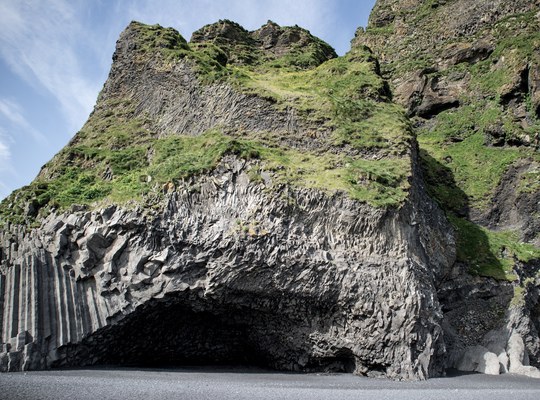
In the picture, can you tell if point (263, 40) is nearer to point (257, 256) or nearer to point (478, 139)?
point (478, 139)

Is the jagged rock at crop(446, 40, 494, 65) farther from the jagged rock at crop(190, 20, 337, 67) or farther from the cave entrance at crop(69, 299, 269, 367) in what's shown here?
the cave entrance at crop(69, 299, 269, 367)

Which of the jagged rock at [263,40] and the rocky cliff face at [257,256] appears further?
the jagged rock at [263,40]

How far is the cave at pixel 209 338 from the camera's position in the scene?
52.1 feet

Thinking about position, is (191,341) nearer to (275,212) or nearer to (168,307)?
(168,307)

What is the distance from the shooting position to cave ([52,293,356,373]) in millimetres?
15871

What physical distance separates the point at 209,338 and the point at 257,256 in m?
4.98

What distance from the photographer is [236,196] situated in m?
17.7

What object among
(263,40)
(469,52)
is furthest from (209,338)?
(469,52)

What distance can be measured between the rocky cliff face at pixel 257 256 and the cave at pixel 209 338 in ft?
0.24

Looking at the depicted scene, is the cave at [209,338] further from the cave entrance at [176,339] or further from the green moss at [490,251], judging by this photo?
the green moss at [490,251]

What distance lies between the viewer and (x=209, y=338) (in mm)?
18453

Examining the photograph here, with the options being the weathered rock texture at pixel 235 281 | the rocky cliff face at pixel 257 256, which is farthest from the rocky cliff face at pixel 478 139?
the weathered rock texture at pixel 235 281

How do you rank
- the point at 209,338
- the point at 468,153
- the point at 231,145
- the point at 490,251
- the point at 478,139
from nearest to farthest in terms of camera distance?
the point at 209,338, the point at 231,145, the point at 490,251, the point at 468,153, the point at 478,139

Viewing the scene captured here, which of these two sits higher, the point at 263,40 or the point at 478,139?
the point at 263,40
